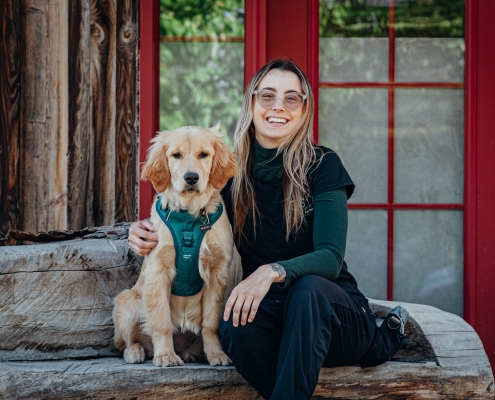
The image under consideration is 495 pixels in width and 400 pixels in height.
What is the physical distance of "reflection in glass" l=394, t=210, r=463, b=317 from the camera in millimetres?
3980

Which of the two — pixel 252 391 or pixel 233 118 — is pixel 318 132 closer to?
pixel 233 118

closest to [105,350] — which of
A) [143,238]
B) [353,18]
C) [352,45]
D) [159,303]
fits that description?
[159,303]

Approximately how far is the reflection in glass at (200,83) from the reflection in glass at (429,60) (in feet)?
3.09

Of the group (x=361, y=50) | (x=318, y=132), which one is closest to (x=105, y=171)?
(x=318, y=132)

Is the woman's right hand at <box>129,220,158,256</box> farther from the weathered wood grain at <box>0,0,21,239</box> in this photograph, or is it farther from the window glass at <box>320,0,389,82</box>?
the window glass at <box>320,0,389,82</box>

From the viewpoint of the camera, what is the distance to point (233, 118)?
405 cm

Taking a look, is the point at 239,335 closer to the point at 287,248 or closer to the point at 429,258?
the point at 287,248

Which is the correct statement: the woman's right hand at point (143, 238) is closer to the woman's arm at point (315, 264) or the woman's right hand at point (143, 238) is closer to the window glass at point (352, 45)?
the woman's arm at point (315, 264)

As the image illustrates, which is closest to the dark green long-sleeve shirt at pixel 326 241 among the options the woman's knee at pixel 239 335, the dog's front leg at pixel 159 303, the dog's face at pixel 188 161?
the woman's knee at pixel 239 335

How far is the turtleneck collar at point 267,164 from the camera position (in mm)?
2789

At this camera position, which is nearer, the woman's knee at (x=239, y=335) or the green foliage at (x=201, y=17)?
the woman's knee at (x=239, y=335)

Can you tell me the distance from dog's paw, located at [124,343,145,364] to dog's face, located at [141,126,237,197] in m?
0.66

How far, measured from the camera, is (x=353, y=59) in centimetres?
400

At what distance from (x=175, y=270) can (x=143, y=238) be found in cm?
19
